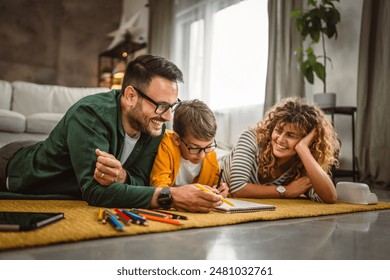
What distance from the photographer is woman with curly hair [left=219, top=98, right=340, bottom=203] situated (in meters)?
1.86

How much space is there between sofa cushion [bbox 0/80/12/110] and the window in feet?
7.71

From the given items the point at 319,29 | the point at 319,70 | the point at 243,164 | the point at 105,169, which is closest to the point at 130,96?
the point at 105,169

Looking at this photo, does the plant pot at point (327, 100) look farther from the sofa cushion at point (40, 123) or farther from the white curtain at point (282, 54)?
the sofa cushion at point (40, 123)

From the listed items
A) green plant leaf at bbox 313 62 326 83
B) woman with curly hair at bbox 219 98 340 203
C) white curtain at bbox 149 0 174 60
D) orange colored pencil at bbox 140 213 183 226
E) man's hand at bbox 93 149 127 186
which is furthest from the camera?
white curtain at bbox 149 0 174 60

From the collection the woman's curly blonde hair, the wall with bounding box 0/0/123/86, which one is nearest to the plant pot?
the woman's curly blonde hair

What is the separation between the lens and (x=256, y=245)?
95 cm

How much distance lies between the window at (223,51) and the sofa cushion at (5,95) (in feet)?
7.71

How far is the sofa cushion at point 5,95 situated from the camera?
410 centimetres

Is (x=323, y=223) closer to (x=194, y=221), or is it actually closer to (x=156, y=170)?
(x=194, y=221)

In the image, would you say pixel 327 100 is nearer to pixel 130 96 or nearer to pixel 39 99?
pixel 130 96

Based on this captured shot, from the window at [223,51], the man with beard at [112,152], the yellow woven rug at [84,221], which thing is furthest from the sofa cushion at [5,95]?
the yellow woven rug at [84,221]

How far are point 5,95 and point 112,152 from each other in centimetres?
325

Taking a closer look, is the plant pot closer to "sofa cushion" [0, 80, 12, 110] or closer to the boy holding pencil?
the boy holding pencil
